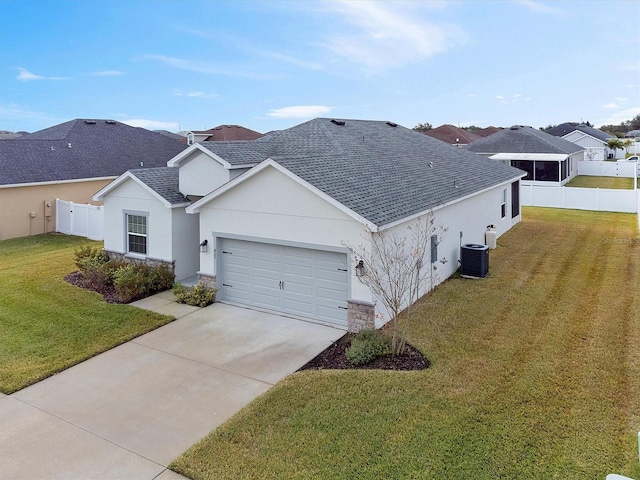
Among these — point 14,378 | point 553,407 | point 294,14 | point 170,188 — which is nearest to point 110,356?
point 14,378

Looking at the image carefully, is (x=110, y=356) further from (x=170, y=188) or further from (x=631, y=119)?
(x=631, y=119)

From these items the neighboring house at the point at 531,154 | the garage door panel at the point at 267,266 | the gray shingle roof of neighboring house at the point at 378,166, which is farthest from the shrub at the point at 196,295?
the neighboring house at the point at 531,154

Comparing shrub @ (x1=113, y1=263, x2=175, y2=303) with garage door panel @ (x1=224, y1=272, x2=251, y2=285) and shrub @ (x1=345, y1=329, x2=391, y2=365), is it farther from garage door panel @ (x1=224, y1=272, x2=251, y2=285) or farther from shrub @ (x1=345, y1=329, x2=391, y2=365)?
shrub @ (x1=345, y1=329, x2=391, y2=365)

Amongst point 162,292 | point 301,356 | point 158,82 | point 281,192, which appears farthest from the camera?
point 158,82

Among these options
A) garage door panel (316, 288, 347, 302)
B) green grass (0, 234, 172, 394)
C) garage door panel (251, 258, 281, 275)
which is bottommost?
green grass (0, 234, 172, 394)

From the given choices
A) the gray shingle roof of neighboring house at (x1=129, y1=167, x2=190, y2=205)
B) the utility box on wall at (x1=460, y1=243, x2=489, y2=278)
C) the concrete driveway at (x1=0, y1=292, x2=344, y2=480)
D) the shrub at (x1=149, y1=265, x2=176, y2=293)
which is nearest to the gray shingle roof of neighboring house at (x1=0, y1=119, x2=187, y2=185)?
the gray shingle roof of neighboring house at (x1=129, y1=167, x2=190, y2=205)

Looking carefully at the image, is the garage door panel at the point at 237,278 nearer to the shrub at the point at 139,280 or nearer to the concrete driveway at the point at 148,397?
the concrete driveway at the point at 148,397

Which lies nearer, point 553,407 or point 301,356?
point 553,407
